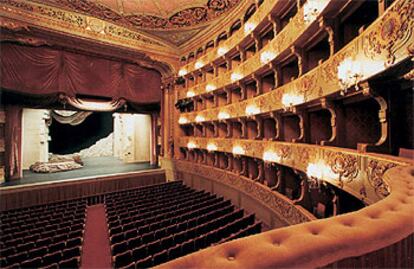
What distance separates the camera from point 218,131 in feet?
36.2

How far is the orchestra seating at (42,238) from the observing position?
163 inches

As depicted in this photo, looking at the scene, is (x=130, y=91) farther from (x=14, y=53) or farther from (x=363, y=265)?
(x=363, y=265)

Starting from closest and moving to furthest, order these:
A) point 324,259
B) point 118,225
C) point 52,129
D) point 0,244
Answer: point 324,259
point 0,244
point 118,225
point 52,129

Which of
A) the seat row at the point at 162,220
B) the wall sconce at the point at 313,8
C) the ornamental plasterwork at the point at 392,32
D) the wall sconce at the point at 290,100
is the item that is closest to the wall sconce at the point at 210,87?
the wall sconce at the point at 290,100

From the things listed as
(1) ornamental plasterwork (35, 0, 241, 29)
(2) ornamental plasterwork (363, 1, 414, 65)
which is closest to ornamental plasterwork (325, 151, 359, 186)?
(2) ornamental plasterwork (363, 1, 414, 65)

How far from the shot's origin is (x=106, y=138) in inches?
842

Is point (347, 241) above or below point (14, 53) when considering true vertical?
below

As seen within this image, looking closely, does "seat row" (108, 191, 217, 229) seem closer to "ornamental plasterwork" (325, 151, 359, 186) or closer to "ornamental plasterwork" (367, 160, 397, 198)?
"ornamental plasterwork" (325, 151, 359, 186)

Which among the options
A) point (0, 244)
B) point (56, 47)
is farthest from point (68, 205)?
point (56, 47)

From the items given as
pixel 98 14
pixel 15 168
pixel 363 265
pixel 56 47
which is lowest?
pixel 15 168

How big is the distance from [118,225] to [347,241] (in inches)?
254

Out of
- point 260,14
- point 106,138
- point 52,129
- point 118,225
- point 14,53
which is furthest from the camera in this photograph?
point 106,138

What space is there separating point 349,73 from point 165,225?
19.1 feet

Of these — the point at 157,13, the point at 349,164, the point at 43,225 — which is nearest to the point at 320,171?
the point at 349,164
